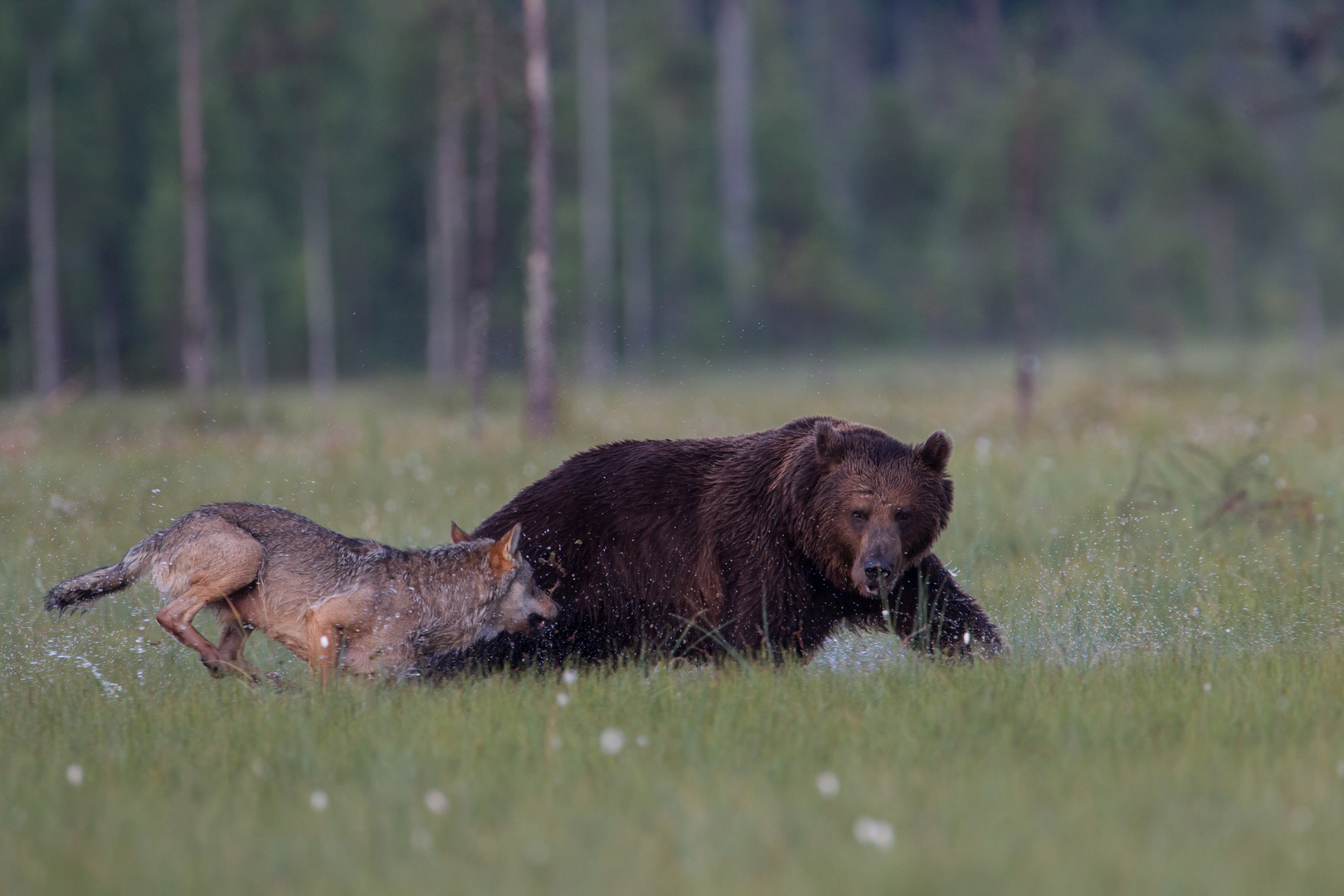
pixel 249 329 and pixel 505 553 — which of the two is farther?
pixel 249 329

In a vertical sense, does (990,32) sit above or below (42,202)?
above

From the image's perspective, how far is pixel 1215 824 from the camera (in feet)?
12.2

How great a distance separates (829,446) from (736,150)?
45996 millimetres

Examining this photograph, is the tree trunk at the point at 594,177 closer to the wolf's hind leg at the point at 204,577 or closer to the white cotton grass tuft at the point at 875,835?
the wolf's hind leg at the point at 204,577

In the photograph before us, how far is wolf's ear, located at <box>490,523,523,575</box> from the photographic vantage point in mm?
5957

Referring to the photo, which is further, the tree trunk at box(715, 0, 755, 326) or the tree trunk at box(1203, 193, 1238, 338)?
the tree trunk at box(715, 0, 755, 326)

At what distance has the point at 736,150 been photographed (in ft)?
167

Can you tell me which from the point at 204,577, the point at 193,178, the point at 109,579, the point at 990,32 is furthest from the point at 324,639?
the point at 990,32

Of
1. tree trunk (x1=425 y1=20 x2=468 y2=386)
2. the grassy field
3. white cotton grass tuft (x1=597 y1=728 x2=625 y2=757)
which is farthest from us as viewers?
tree trunk (x1=425 y1=20 x2=468 y2=386)

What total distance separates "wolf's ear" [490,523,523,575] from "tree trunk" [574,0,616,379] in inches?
1321

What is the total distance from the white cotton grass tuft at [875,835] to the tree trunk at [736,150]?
1766 inches

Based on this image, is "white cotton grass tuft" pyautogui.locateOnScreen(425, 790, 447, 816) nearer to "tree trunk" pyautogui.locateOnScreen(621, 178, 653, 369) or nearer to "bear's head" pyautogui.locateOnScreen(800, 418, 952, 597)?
"bear's head" pyautogui.locateOnScreen(800, 418, 952, 597)

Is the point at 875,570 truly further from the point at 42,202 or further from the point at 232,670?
the point at 42,202

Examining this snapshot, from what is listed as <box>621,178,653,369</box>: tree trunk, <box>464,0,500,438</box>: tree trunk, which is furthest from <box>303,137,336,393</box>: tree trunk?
<box>464,0,500,438</box>: tree trunk
